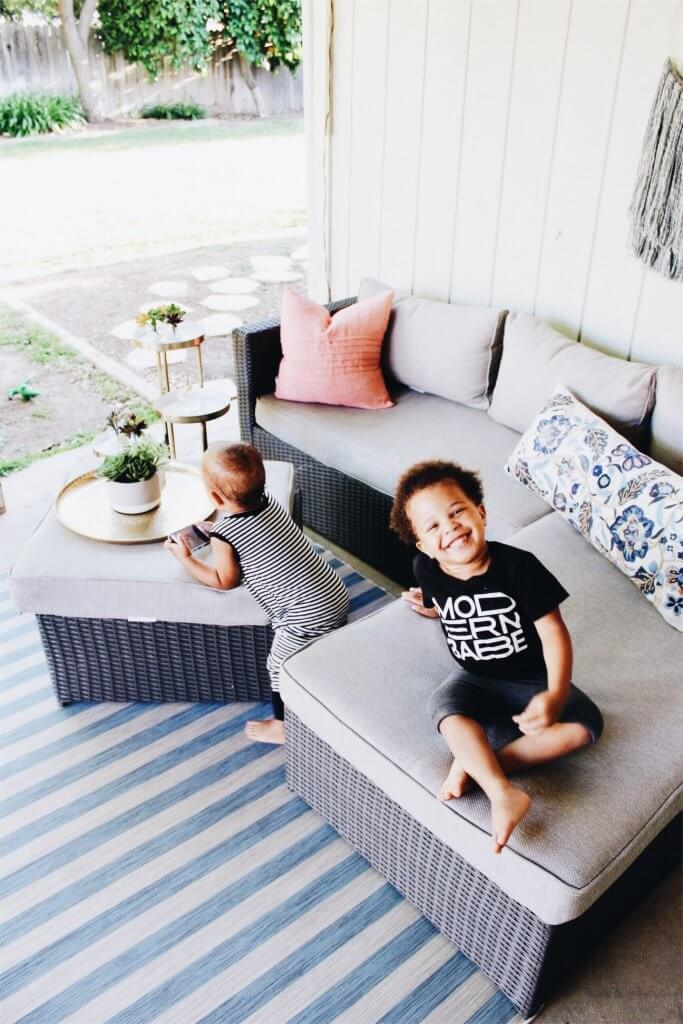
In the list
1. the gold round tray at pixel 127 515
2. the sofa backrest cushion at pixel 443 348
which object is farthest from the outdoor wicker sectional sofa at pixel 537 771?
the gold round tray at pixel 127 515

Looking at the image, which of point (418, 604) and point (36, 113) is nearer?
point (418, 604)

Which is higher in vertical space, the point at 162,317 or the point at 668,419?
the point at 162,317

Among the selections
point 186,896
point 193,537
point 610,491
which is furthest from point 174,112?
point 186,896

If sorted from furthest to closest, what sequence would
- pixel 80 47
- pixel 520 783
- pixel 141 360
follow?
pixel 141 360 → pixel 80 47 → pixel 520 783

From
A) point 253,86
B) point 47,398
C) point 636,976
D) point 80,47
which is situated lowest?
point 636,976

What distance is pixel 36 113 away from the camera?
3.69 m

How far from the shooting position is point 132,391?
3.65 m

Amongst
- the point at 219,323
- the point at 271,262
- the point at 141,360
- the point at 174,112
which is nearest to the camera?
the point at 141,360

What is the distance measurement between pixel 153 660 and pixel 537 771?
1000mm

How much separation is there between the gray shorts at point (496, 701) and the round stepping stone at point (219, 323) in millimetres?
3125

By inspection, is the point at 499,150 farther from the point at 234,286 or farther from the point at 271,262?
the point at 271,262

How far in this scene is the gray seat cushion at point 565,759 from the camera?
1217mm

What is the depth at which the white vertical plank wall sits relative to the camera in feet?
7.30

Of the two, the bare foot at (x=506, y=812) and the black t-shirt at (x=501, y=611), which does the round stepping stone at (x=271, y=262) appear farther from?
the bare foot at (x=506, y=812)
